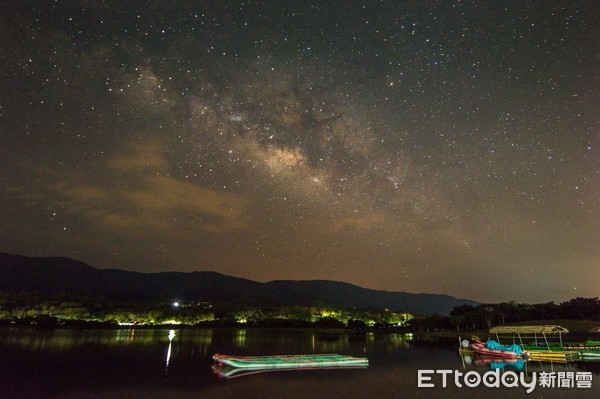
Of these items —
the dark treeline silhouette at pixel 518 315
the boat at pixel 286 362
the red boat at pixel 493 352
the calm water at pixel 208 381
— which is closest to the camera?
the calm water at pixel 208 381

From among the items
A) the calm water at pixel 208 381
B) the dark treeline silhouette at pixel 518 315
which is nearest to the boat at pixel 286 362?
the calm water at pixel 208 381

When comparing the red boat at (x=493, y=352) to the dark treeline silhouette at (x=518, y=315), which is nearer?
Result: the red boat at (x=493, y=352)

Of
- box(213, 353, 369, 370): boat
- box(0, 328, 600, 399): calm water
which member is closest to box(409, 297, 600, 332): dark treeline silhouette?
box(0, 328, 600, 399): calm water

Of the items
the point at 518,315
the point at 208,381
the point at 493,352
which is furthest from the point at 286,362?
the point at 518,315

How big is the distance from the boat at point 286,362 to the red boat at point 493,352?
15.4m

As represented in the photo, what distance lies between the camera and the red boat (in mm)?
40744

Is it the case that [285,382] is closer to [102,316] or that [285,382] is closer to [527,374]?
[527,374]

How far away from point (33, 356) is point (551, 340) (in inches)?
2735

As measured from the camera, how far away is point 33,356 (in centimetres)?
4097

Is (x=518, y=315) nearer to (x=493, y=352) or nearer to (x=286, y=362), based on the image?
(x=493, y=352)

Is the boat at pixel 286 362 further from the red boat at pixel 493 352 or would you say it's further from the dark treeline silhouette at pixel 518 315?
the dark treeline silhouette at pixel 518 315

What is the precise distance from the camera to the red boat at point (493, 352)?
4074cm

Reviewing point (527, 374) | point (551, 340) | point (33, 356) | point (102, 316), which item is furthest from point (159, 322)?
point (527, 374)

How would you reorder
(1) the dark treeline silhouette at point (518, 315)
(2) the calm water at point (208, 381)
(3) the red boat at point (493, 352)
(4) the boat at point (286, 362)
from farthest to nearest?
1. (1) the dark treeline silhouette at point (518, 315)
2. (3) the red boat at point (493, 352)
3. (4) the boat at point (286, 362)
4. (2) the calm water at point (208, 381)
